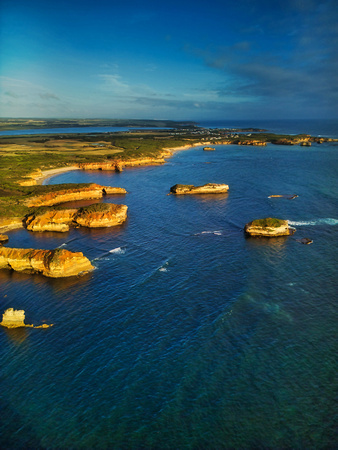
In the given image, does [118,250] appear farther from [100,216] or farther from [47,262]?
[100,216]

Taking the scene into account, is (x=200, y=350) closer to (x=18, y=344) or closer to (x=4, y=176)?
(x=18, y=344)

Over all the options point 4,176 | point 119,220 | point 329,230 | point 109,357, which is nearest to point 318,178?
point 329,230

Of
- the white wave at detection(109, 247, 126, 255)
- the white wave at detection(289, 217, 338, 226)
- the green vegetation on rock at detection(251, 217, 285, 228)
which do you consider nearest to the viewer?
the white wave at detection(109, 247, 126, 255)

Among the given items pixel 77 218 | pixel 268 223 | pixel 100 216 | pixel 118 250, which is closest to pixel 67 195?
pixel 77 218

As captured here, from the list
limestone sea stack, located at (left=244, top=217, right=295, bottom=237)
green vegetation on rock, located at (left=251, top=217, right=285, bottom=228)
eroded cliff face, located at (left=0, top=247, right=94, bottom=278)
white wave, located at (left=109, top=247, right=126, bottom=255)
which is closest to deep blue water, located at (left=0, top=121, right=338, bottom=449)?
white wave, located at (left=109, top=247, right=126, bottom=255)

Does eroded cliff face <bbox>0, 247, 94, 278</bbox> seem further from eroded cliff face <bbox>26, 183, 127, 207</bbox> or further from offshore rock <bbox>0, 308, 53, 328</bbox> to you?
eroded cliff face <bbox>26, 183, 127, 207</bbox>

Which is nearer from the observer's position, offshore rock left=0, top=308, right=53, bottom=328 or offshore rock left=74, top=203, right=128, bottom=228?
offshore rock left=0, top=308, right=53, bottom=328

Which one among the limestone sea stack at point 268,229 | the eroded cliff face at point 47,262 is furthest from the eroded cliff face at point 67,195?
the limestone sea stack at point 268,229

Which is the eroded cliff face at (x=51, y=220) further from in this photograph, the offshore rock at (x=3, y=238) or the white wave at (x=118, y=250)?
the white wave at (x=118, y=250)
